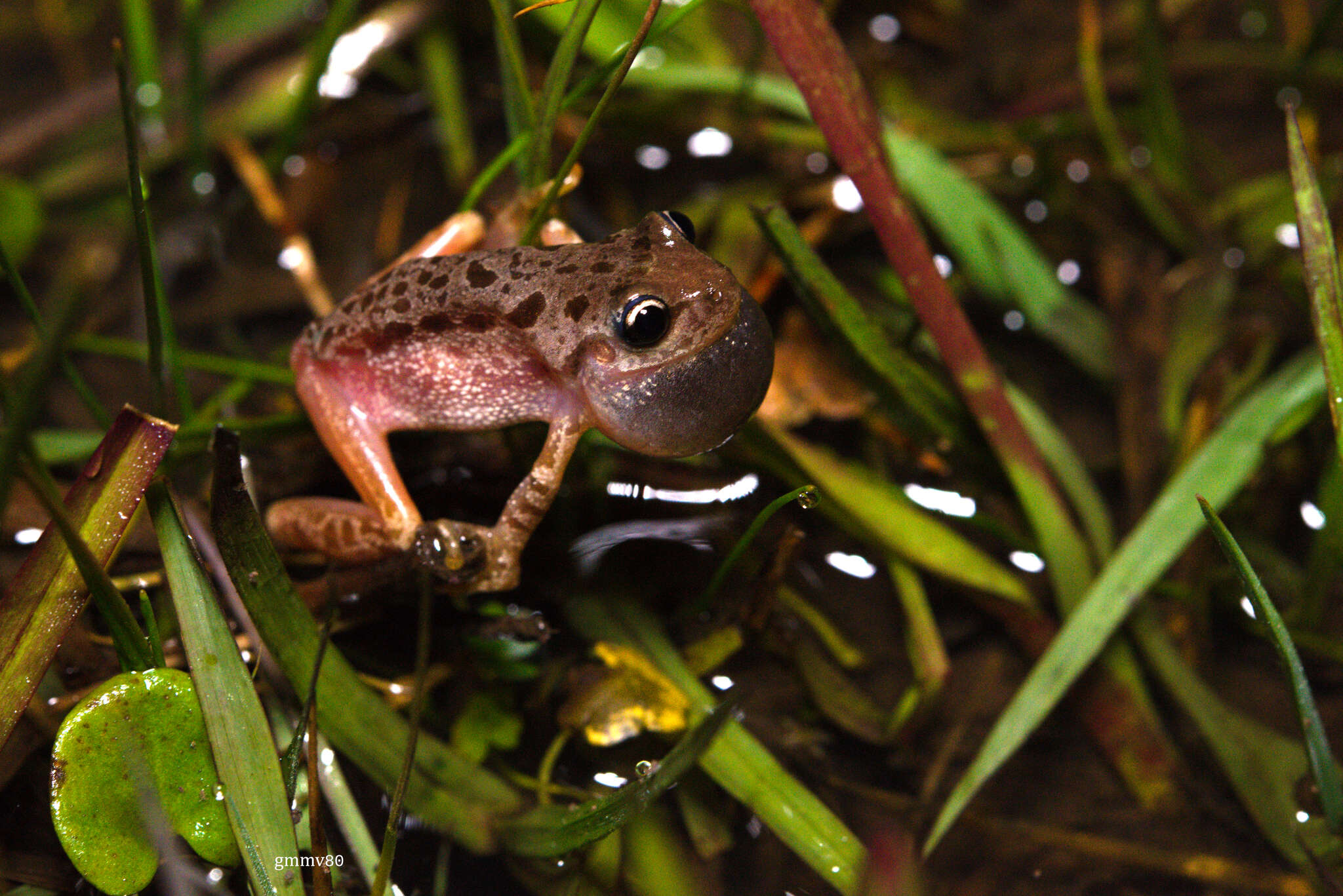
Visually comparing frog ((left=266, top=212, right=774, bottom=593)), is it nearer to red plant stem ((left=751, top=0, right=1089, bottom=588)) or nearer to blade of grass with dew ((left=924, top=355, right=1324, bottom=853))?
red plant stem ((left=751, top=0, right=1089, bottom=588))

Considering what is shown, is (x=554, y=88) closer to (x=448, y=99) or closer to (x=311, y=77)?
(x=311, y=77)

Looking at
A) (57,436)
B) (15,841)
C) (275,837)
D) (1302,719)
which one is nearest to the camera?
(275,837)

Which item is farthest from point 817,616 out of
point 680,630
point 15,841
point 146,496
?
point 15,841

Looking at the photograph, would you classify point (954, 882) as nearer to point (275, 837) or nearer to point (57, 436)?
point (275, 837)

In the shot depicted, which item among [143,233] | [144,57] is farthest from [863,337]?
[144,57]

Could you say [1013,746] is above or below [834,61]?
below

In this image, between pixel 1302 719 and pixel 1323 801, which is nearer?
pixel 1302 719
